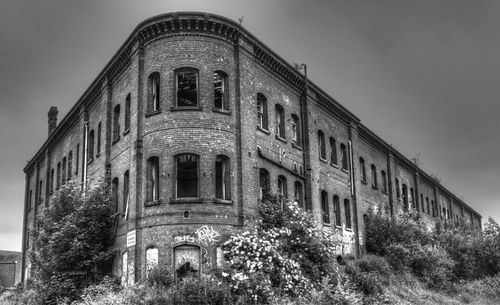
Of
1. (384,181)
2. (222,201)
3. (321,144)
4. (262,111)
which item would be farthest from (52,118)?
(222,201)

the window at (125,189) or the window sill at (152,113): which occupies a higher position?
the window sill at (152,113)

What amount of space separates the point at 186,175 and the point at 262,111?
546 centimetres

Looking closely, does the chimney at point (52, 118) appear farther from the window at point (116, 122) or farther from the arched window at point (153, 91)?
the arched window at point (153, 91)

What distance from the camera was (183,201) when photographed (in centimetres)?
1914

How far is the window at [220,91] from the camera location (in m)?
20.9

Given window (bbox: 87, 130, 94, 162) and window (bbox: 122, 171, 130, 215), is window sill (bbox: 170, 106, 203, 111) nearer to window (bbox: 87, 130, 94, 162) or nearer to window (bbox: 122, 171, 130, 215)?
window (bbox: 122, 171, 130, 215)

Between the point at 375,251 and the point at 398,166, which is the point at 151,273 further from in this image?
the point at 398,166

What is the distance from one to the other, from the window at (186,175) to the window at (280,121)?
5.87m

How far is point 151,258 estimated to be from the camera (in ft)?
62.5

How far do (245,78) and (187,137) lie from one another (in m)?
3.70

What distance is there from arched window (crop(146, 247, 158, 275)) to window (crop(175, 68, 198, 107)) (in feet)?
17.7

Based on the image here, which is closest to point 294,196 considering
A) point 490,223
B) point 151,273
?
point 151,273

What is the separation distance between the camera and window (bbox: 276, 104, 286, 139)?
24.6 m

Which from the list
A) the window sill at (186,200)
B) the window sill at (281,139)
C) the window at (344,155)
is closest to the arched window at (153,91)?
the window sill at (186,200)
